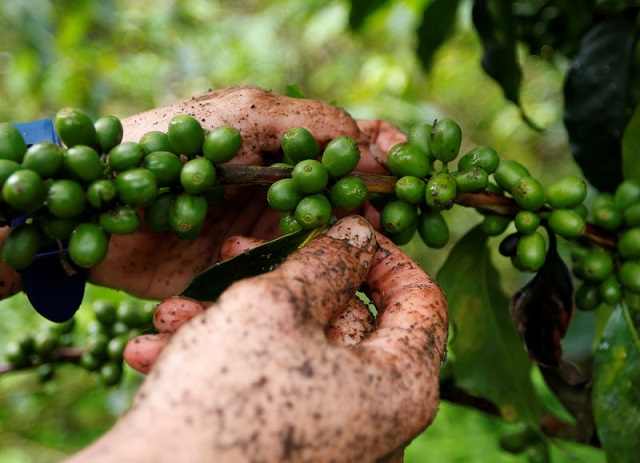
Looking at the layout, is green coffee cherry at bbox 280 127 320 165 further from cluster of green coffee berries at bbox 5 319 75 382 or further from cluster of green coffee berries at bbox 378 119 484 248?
cluster of green coffee berries at bbox 5 319 75 382

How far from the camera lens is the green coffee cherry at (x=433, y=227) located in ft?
5.53

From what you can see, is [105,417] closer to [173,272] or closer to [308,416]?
[173,272]

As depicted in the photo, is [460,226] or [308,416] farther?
[460,226]

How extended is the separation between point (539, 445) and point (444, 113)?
502 cm

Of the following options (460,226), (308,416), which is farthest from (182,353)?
(460,226)

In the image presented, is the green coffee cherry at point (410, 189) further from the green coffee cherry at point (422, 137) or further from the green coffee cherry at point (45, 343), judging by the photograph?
the green coffee cherry at point (45, 343)

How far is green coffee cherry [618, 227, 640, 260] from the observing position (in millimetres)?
1789

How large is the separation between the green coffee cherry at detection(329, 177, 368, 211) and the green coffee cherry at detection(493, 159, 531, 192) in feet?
1.52

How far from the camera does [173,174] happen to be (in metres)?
1.40

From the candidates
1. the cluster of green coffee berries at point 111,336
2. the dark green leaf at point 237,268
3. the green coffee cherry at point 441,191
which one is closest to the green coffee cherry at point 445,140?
the green coffee cherry at point 441,191

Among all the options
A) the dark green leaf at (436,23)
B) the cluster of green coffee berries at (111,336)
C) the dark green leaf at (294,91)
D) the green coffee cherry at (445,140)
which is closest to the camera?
the green coffee cherry at (445,140)

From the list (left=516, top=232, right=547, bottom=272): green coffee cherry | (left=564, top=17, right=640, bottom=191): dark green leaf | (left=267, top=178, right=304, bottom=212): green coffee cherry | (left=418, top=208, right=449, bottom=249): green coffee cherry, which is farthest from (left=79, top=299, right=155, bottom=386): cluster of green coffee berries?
(left=564, top=17, right=640, bottom=191): dark green leaf

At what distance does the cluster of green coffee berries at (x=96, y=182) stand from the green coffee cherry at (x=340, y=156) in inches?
8.8

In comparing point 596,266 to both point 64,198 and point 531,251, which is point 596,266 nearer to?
point 531,251
